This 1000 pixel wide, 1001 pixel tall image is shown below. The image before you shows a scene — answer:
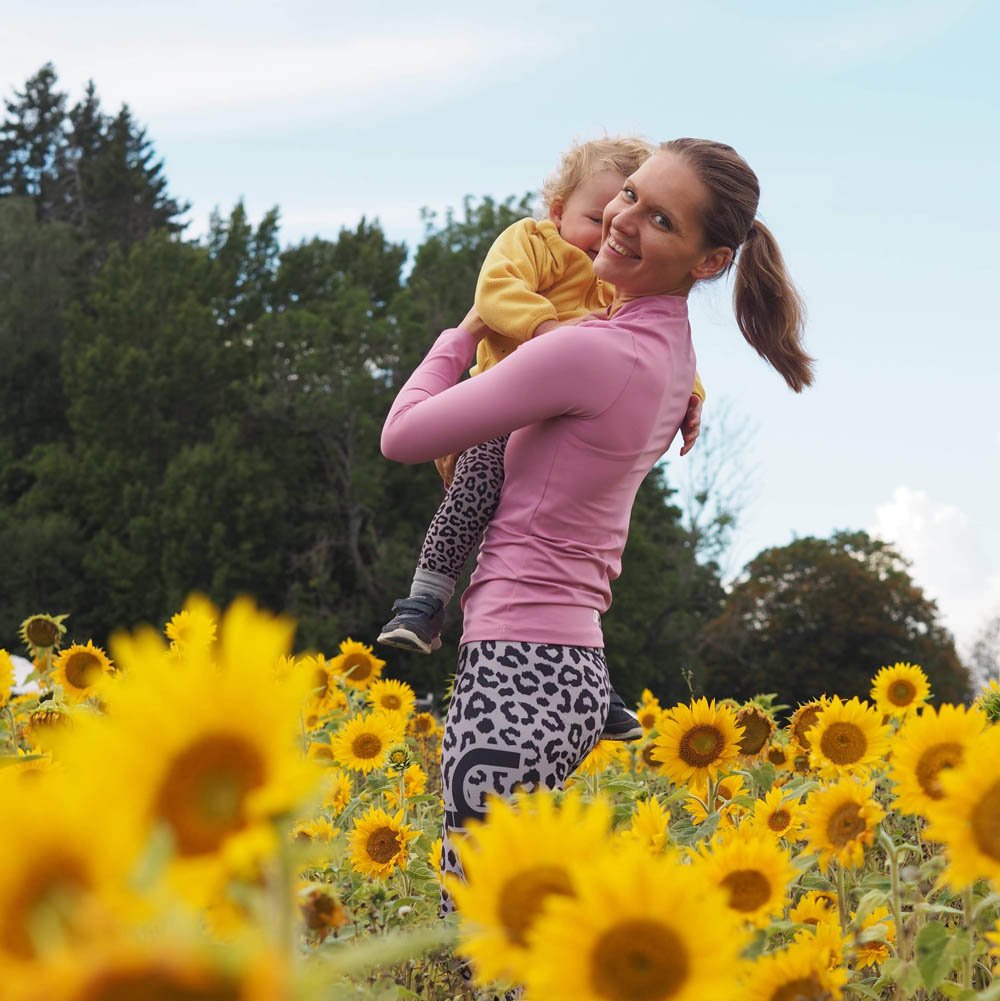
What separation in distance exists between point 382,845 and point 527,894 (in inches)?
83.9

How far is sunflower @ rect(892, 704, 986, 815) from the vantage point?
1.69 meters

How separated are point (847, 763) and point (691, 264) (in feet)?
3.76

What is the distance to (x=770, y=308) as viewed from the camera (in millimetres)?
3057

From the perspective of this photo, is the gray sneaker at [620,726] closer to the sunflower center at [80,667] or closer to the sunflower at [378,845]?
the sunflower at [378,845]

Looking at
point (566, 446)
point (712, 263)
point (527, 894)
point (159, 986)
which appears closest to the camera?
point (159, 986)

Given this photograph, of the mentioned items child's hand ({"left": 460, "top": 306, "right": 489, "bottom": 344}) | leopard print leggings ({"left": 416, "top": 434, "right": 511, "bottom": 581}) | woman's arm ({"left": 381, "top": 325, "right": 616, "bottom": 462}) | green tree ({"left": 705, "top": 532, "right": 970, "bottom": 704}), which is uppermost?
child's hand ({"left": 460, "top": 306, "right": 489, "bottom": 344})

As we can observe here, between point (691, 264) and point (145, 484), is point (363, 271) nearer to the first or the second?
point (145, 484)

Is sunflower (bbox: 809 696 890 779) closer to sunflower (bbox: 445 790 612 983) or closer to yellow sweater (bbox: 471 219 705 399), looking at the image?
yellow sweater (bbox: 471 219 705 399)

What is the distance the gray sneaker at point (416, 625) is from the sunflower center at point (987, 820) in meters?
1.80

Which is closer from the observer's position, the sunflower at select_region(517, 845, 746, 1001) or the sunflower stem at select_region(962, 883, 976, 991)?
the sunflower at select_region(517, 845, 746, 1001)

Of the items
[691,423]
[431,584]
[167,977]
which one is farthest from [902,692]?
[167,977]

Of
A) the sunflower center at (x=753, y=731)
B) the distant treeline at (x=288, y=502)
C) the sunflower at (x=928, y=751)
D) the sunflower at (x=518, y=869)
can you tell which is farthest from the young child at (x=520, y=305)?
the distant treeline at (x=288, y=502)

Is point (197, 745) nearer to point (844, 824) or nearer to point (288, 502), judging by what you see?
point (844, 824)

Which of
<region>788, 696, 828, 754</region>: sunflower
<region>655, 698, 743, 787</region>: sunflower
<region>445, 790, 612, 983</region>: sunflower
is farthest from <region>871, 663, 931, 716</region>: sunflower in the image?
<region>445, 790, 612, 983</region>: sunflower
